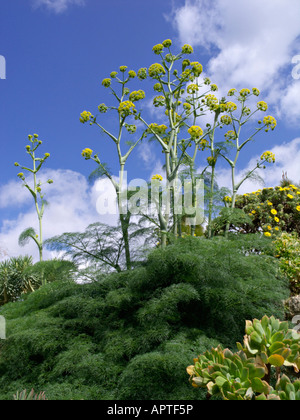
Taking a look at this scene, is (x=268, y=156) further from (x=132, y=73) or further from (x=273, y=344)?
(x=273, y=344)

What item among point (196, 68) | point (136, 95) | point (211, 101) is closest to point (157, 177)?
point (136, 95)

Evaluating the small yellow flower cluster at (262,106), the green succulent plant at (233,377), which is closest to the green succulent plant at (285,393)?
the green succulent plant at (233,377)

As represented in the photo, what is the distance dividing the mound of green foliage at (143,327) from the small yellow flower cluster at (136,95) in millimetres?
2695

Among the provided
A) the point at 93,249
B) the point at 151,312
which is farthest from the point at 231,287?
the point at 93,249

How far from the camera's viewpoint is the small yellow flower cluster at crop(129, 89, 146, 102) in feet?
19.1

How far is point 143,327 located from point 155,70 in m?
3.96

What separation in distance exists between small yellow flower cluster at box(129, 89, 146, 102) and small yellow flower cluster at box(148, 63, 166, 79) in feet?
1.05

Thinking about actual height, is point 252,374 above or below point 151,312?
below

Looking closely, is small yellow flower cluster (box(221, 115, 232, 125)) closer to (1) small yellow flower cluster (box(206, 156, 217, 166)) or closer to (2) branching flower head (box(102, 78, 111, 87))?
(1) small yellow flower cluster (box(206, 156, 217, 166))

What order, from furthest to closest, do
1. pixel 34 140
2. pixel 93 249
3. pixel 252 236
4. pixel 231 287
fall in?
pixel 34 140 < pixel 93 249 < pixel 252 236 < pixel 231 287

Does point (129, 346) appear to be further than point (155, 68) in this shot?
No

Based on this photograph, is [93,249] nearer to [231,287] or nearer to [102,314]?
[102,314]
